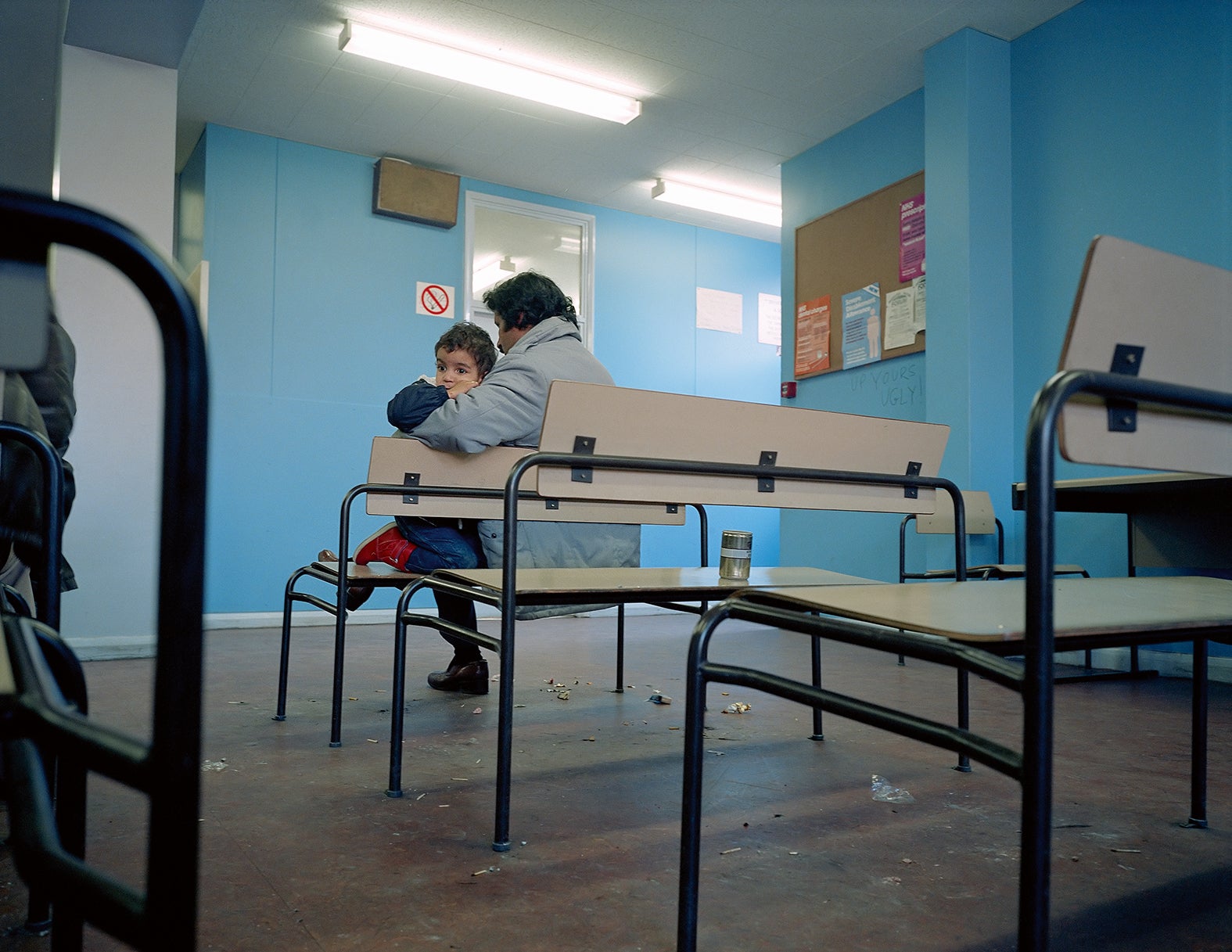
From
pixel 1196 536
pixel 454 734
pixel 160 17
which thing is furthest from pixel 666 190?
pixel 454 734

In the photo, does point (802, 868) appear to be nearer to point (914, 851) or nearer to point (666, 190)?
point (914, 851)

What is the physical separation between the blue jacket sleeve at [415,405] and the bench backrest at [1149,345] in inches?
66.0

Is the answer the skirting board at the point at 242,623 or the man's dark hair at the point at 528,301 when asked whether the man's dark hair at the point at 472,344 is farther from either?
the skirting board at the point at 242,623

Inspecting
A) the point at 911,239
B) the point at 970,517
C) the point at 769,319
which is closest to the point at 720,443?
the point at 970,517

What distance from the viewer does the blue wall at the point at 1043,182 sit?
3426mm

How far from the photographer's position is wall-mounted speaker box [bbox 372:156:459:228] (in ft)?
17.4

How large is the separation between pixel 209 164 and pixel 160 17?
5.06 feet

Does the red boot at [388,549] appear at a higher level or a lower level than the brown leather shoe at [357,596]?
higher

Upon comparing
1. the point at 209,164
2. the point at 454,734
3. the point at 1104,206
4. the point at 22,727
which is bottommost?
the point at 454,734

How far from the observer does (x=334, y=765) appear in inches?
77.3

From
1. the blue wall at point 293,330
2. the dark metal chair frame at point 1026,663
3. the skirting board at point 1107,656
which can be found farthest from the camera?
the blue wall at point 293,330

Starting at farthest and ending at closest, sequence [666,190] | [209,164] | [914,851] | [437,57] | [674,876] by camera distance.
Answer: [666,190], [209,164], [437,57], [914,851], [674,876]

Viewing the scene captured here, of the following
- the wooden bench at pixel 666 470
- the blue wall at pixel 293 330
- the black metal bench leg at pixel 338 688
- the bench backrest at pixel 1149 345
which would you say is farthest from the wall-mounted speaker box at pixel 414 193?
the bench backrest at pixel 1149 345

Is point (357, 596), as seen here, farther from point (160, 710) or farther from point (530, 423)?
point (160, 710)
